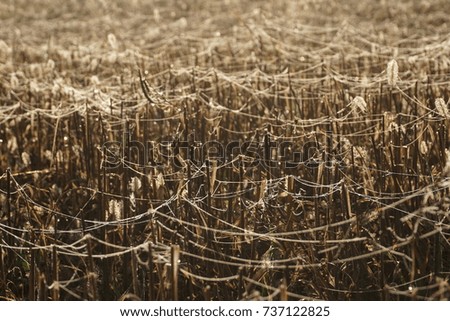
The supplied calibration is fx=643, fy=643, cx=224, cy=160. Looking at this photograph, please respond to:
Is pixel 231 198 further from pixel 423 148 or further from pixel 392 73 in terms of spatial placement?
pixel 392 73

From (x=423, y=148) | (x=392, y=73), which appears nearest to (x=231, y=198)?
(x=423, y=148)

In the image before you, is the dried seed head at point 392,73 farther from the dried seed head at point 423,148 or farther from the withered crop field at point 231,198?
the dried seed head at point 423,148

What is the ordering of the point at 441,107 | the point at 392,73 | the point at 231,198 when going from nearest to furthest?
the point at 231,198 → the point at 441,107 → the point at 392,73

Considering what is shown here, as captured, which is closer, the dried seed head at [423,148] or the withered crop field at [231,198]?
the withered crop field at [231,198]

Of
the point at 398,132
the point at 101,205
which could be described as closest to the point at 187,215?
the point at 101,205

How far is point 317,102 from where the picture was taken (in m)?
3.61

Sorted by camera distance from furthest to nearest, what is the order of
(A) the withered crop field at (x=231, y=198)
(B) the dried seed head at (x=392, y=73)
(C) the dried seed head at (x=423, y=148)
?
(B) the dried seed head at (x=392, y=73) → (C) the dried seed head at (x=423, y=148) → (A) the withered crop field at (x=231, y=198)

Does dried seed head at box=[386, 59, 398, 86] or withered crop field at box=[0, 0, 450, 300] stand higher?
dried seed head at box=[386, 59, 398, 86]

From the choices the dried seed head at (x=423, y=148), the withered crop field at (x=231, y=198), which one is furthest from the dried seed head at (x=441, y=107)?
the dried seed head at (x=423, y=148)

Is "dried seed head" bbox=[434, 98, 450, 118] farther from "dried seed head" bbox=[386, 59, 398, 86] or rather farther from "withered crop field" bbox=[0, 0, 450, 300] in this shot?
"dried seed head" bbox=[386, 59, 398, 86]

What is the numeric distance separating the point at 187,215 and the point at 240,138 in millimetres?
1052

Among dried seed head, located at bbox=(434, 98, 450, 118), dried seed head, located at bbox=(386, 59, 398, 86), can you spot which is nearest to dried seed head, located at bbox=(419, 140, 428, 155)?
dried seed head, located at bbox=(434, 98, 450, 118)

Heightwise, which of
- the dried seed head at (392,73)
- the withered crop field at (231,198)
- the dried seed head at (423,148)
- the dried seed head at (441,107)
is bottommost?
the withered crop field at (231,198)

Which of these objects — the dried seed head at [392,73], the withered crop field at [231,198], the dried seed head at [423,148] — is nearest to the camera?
the withered crop field at [231,198]
